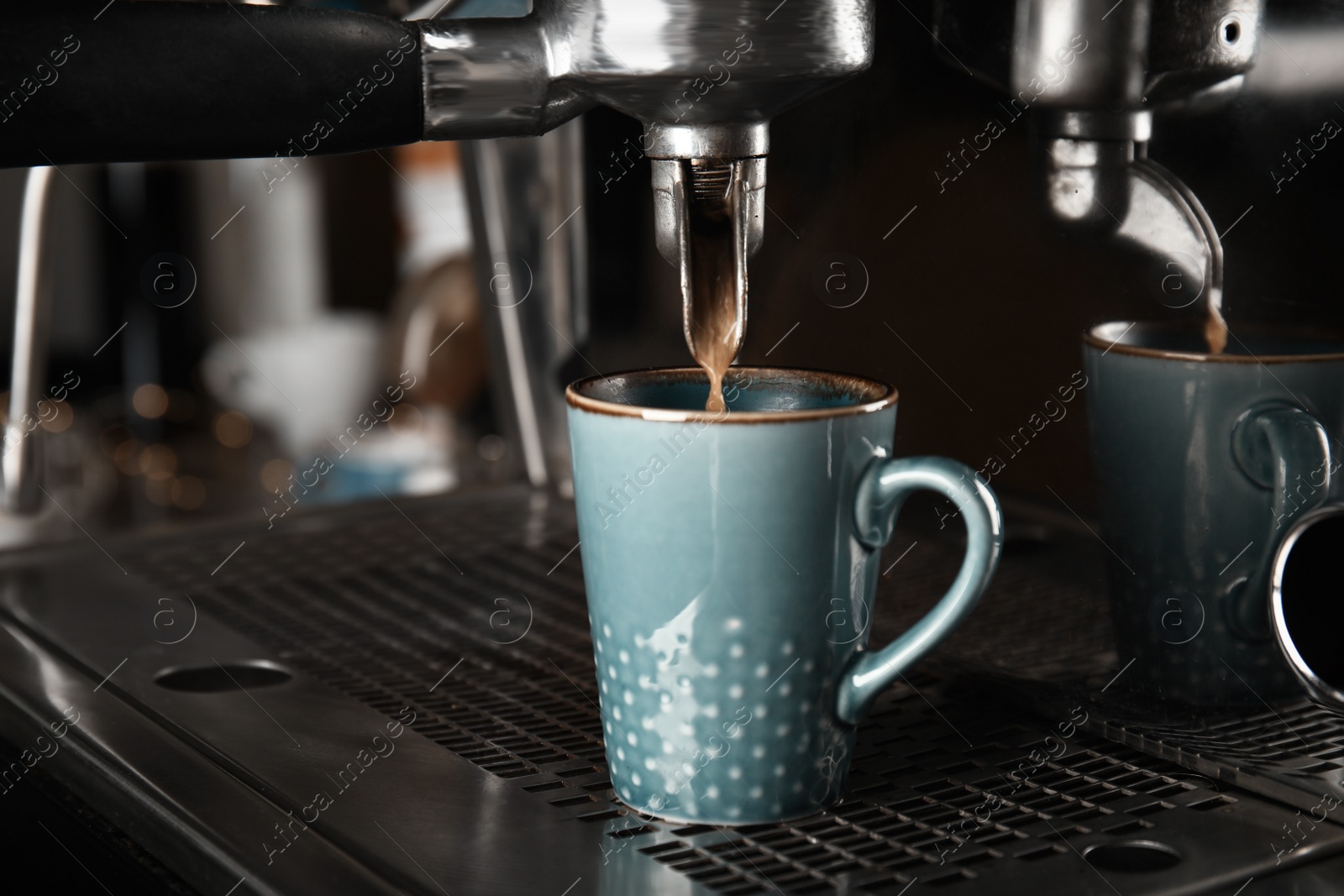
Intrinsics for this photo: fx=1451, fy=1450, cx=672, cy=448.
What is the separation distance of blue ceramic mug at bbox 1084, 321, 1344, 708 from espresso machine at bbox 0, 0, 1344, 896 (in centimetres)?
1

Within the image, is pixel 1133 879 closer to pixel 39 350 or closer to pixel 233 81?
pixel 233 81

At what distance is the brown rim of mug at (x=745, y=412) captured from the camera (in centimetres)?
32

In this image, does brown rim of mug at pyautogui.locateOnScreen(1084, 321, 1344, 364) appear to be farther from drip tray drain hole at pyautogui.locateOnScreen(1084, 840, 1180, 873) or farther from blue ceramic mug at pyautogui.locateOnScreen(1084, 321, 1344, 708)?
drip tray drain hole at pyautogui.locateOnScreen(1084, 840, 1180, 873)

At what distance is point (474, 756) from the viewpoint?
1.27 feet

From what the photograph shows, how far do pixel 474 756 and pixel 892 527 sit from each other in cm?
13

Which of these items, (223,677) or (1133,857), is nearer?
(1133,857)

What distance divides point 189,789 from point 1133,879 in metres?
0.22

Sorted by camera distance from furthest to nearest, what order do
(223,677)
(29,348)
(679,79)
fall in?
(29,348), (223,677), (679,79)

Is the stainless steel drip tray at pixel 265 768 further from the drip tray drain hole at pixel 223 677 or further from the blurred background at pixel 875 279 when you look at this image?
the blurred background at pixel 875 279

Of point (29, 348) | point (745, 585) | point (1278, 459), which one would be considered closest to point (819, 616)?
point (745, 585)

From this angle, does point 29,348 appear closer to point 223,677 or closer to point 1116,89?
point 223,677

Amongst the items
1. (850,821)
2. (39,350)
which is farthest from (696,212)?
(39,350)

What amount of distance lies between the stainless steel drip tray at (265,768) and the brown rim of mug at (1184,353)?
181 millimetres

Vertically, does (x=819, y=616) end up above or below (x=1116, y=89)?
below
